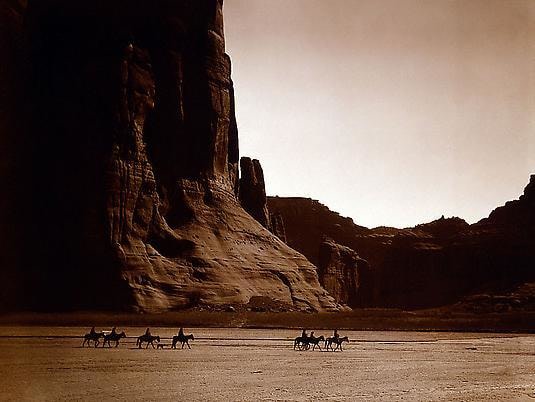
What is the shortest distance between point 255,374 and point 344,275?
5258 inches

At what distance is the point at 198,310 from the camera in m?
61.4

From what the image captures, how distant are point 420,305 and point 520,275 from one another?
30030 millimetres

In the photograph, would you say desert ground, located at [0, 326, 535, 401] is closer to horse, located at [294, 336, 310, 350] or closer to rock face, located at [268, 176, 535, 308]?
horse, located at [294, 336, 310, 350]

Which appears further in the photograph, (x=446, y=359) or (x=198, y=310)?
(x=198, y=310)

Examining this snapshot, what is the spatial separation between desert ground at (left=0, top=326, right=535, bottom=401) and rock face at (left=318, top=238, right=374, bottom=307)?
115 meters

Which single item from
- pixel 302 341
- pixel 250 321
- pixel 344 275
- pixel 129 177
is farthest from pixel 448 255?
pixel 302 341

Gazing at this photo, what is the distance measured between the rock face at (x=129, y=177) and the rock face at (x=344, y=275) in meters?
63.2

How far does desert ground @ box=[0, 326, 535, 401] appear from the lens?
15.3 m

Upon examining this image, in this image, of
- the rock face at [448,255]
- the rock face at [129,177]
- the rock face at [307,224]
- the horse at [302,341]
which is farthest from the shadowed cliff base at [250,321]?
the rock face at [307,224]

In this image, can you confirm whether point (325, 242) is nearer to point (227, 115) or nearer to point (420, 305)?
point (420, 305)

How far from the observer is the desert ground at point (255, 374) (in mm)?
15297

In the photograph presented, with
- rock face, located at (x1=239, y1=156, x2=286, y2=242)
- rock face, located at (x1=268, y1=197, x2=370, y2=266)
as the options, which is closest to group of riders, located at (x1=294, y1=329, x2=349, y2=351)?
rock face, located at (x1=239, y1=156, x2=286, y2=242)

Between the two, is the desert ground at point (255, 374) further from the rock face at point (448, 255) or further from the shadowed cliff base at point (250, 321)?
the rock face at point (448, 255)

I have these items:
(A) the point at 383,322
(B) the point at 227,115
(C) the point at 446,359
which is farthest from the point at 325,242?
(C) the point at 446,359
